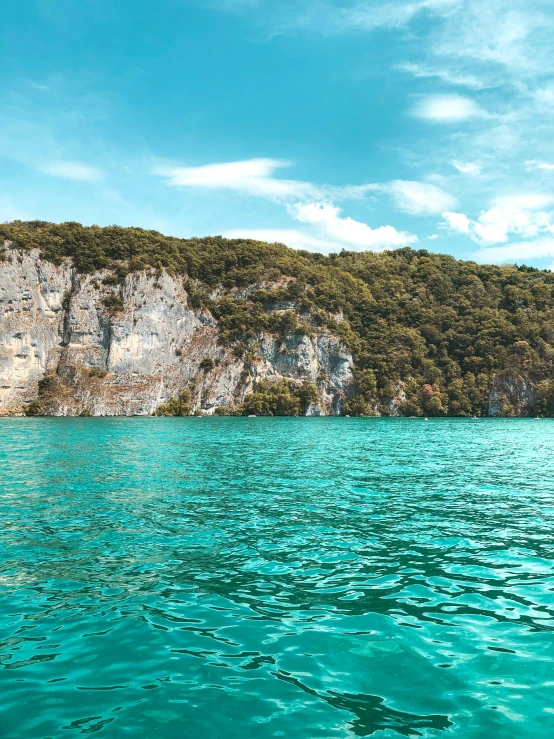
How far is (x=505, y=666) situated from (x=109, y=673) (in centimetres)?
558

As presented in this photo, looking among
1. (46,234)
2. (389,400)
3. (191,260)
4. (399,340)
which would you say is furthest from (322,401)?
(46,234)

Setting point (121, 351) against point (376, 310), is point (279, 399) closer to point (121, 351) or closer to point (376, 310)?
point (121, 351)

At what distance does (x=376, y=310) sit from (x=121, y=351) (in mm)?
76097

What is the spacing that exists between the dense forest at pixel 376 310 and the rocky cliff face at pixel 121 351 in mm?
4371

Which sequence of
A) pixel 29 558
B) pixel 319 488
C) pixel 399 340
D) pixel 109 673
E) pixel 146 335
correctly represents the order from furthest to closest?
pixel 399 340
pixel 146 335
pixel 319 488
pixel 29 558
pixel 109 673

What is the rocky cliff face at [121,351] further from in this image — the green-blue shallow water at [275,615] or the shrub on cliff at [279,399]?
the green-blue shallow water at [275,615]

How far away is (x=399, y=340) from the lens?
164m

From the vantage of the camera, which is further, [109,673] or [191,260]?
[191,260]

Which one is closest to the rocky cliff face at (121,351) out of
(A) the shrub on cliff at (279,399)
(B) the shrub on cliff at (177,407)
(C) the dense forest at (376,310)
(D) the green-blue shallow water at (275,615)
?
(B) the shrub on cliff at (177,407)

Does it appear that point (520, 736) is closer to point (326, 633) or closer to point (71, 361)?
point (326, 633)

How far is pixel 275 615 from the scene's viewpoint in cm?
1020

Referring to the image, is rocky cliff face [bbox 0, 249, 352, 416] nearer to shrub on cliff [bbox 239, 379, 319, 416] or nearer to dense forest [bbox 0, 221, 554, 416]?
shrub on cliff [bbox 239, 379, 319, 416]

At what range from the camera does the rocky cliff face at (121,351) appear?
129500mm

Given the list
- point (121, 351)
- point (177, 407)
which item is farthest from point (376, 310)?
point (121, 351)
